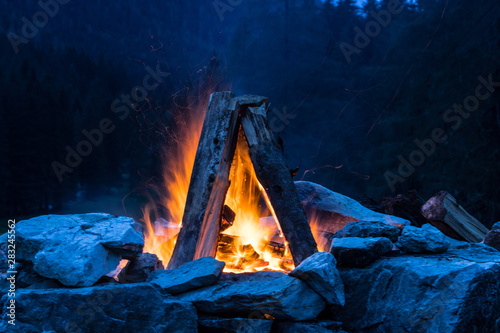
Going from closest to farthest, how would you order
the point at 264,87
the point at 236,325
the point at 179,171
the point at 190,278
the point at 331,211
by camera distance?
the point at 236,325 → the point at 190,278 → the point at 331,211 → the point at 179,171 → the point at 264,87

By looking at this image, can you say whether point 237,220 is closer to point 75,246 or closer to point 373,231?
point 373,231

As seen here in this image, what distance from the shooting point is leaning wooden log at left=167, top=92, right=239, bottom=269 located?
3.10 m

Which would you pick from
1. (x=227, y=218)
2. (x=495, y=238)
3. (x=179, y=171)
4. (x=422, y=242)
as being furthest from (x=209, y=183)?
(x=495, y=238)

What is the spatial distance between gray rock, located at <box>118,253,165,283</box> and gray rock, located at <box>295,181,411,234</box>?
2045 millimetres

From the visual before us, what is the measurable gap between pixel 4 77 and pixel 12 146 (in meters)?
1.83

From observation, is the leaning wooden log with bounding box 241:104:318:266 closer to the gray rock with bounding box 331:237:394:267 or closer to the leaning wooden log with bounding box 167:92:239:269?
the leaning wooden log with bounding box 167:92:239:269

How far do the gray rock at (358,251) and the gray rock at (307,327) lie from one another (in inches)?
18.6

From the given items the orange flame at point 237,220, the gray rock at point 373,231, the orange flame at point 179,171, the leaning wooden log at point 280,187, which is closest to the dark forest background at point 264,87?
the orange flame at point 179,171

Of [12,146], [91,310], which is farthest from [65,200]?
[91,310]

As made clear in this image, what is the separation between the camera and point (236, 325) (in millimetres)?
2119

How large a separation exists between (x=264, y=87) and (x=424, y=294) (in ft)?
37.3

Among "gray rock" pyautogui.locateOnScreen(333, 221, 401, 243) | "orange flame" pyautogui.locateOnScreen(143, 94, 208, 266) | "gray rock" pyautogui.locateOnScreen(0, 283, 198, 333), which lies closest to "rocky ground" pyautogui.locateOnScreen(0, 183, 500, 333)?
"gray rock" pyautogui.locateOnScreen(0, 283, 198, 333)

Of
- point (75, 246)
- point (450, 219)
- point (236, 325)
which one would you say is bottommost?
point (236, 325)

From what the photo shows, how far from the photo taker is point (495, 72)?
7.89 m
